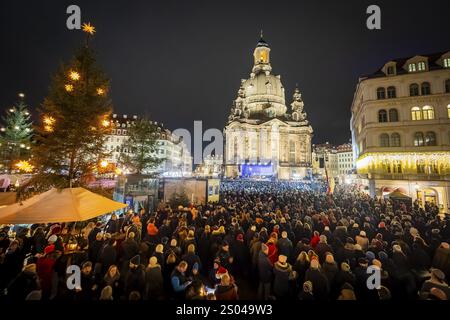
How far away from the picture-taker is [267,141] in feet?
229

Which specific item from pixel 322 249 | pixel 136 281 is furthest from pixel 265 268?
pixel 136 281

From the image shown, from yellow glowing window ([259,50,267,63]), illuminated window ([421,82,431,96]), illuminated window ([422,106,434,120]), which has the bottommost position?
illuminated window ([422,106,434,120])

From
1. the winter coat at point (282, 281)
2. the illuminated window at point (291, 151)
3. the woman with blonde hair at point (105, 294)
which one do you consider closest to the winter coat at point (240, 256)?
the winter coat at point (282, 281)

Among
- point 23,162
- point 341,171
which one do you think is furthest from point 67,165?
point 341,171

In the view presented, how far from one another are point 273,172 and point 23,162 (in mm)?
62419

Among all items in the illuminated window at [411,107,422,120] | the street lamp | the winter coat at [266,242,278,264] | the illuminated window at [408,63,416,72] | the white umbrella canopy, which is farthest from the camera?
the illuminated window at [408,63,416,72]

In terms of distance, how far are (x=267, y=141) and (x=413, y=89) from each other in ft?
152

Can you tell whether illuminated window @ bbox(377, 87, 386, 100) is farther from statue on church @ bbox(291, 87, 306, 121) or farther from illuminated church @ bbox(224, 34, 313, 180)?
Result: statue on church @ bbox(291, 87, 306, 121)

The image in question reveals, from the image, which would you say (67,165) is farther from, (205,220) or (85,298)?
(85,298)

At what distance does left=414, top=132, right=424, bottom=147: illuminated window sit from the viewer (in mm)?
23641

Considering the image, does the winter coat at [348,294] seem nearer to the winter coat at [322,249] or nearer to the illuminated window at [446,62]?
the winter coat at [322,249]

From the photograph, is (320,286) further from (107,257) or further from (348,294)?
(107,257)

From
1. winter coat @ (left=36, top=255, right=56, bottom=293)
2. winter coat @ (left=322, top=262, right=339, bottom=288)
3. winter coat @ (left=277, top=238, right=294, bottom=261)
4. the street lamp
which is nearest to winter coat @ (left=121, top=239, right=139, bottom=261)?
winter coat @ (left=36, top=255, right=56, bottom=293)

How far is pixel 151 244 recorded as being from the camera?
7.20 metres
